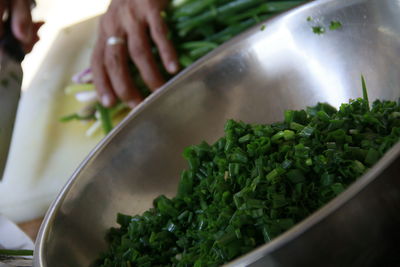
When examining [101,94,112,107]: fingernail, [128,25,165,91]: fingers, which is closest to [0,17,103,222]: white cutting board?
[101,94,112,107]: fingernail

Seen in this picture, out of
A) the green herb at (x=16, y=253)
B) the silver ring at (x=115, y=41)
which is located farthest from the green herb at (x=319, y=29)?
the silver ring at (x=115, y=41)

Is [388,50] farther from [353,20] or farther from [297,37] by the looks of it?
[297,37]

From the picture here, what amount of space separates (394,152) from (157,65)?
5.10 ft

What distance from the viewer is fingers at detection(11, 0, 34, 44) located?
2074 mm

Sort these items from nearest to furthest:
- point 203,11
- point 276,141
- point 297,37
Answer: point 276,141
point 297,37
point 203,11

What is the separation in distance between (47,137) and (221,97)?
1.16 m

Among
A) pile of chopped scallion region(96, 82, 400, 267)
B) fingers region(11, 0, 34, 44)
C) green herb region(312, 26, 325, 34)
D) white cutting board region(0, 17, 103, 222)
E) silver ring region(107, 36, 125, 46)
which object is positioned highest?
fingers region(11, 0, 34, 44)

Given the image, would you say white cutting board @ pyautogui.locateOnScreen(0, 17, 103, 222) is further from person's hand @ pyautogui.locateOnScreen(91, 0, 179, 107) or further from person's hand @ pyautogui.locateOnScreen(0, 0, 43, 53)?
person's hand @ pyautogui.locateOnScreen(0, 0, 43, 53)

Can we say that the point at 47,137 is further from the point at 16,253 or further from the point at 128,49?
the point at 16,253

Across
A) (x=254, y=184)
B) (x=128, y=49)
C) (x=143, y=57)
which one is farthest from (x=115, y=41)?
(x=254, y=184)

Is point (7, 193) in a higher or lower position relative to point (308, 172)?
lower

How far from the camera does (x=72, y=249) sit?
3.83 ft

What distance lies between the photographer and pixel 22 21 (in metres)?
2.11

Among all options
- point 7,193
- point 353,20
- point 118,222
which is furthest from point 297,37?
point 7,193
